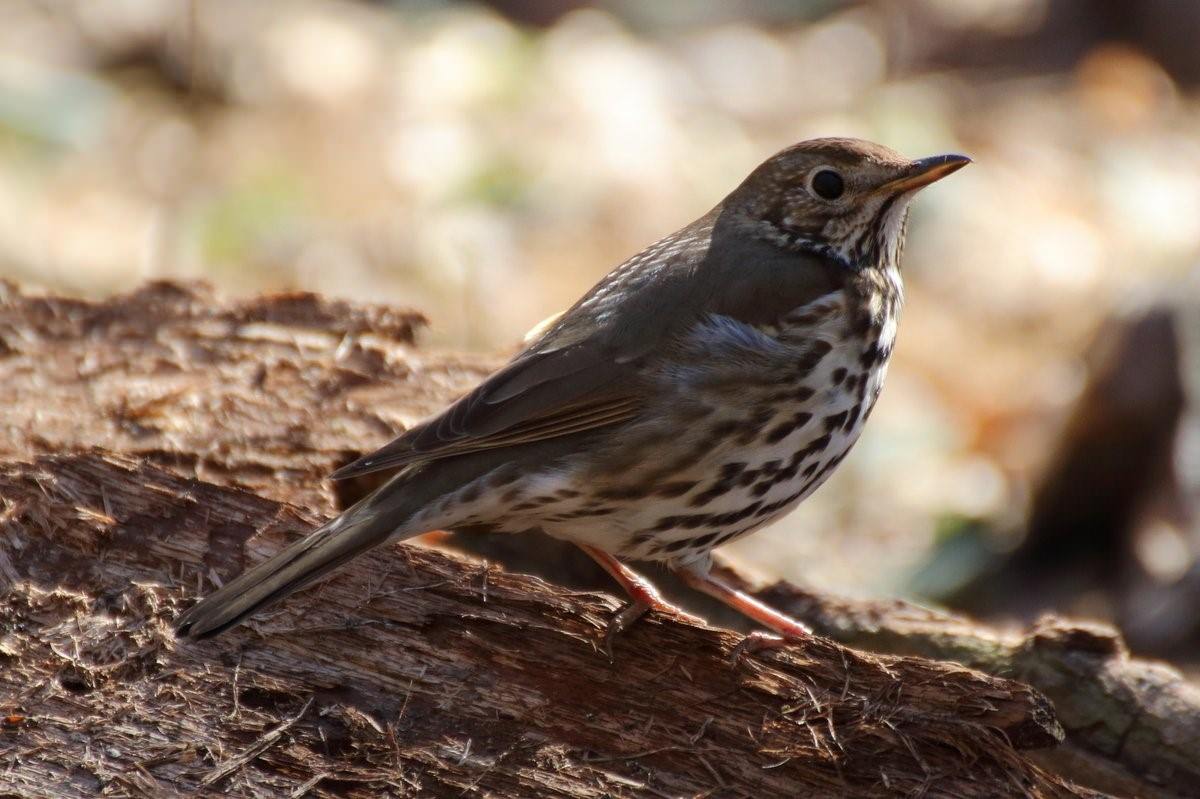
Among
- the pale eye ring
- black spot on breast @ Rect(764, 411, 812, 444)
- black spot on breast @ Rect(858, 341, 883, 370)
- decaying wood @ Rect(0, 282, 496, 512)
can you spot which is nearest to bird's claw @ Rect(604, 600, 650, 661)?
black spot on breast @ Rect(764, 411, 812, 444)

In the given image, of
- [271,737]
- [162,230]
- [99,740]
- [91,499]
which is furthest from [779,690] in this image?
[162,230]

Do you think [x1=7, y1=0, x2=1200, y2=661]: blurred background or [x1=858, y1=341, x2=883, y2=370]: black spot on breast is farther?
[x1=7, y1=0, x2=1200, y2=661]: blurred background

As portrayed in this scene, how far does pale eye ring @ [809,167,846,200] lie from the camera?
4.30m

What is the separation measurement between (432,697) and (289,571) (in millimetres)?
451

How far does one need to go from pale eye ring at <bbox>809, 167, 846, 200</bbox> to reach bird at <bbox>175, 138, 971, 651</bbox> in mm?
10

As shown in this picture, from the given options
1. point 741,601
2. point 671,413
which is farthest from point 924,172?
point 741,601

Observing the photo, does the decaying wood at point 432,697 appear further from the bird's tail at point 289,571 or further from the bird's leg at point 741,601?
the bird's leg at point 741,601

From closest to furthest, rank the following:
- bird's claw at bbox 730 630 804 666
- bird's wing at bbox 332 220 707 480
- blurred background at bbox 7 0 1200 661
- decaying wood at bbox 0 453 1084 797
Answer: decaying wood at bbox 0 453 1084 797, bird's claw at bbox 730 630 804 666, bird's wing at bbox 332 220 707 480, blurred background at bbox 7 0 1200 661

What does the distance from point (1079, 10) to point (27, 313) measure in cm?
813

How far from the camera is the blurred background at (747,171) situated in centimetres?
658

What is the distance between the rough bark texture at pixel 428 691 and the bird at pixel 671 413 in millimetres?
174

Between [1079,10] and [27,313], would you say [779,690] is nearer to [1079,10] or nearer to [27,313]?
Result: [27,313]

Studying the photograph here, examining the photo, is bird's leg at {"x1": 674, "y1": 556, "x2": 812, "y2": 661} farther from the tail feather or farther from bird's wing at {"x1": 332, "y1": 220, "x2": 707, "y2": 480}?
the tail feather

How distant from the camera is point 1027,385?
758cm
